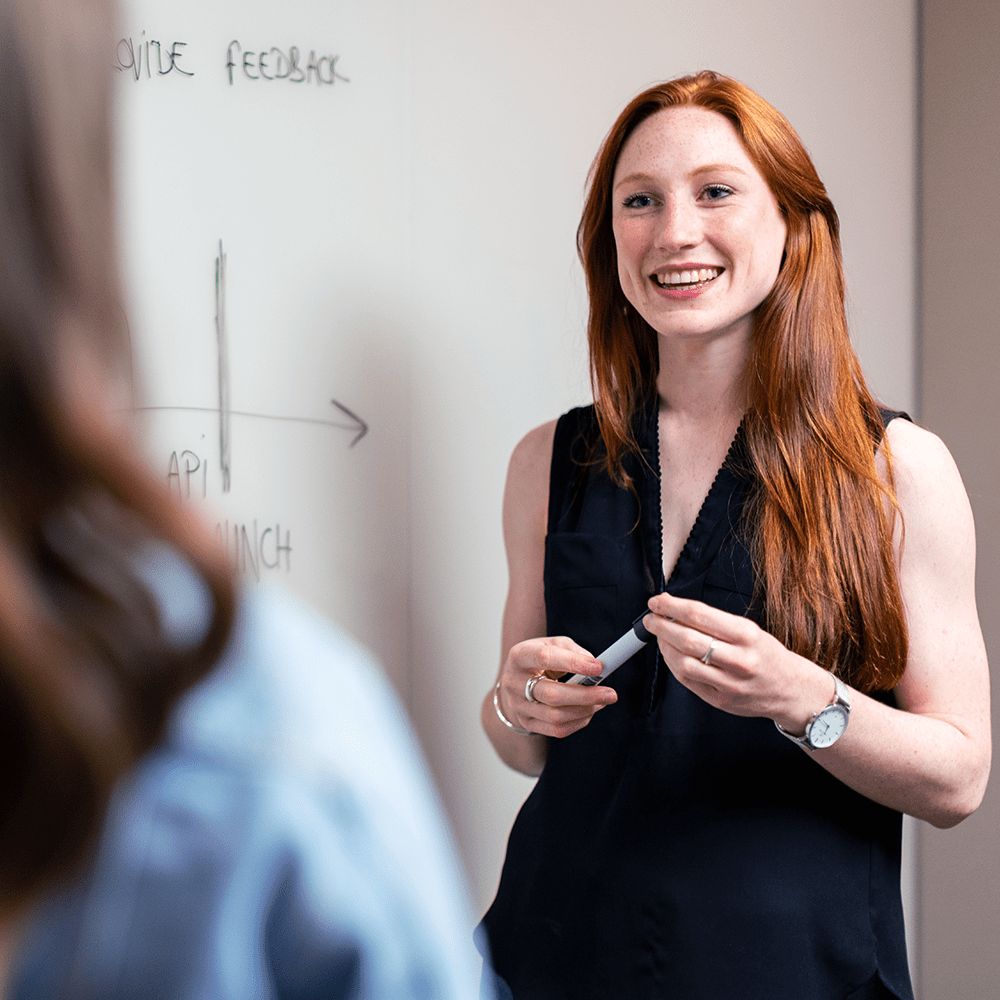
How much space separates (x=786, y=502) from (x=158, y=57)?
0.86 meters

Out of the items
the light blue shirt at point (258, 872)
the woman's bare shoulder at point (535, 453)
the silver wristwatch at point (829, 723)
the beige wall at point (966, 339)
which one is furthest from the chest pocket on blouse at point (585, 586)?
the light blue shirt at point (258, 872)

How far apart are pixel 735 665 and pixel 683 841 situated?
0.79 feet

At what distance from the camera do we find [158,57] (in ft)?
3.58

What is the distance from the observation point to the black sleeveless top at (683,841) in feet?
2.83

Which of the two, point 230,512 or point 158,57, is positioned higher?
point 158,57

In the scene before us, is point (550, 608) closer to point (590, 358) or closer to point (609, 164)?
point (590, 358)

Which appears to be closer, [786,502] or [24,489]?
[24,489]

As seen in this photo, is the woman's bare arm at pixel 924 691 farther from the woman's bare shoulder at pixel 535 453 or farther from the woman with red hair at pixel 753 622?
the woman's bare shoulder at pixel 535 453

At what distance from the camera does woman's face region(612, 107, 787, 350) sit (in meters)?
0.93

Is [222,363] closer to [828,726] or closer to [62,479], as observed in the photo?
[828,726]

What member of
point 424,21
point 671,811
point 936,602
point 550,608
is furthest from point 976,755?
point 424,21

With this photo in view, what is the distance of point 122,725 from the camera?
24 cm

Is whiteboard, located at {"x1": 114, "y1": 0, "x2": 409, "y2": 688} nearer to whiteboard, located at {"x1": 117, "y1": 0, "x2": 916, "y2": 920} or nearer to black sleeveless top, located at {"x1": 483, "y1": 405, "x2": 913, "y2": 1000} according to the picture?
whiteboard, located at {"x1": 117, "y1": 0, "x2": 916, "y2": 920}

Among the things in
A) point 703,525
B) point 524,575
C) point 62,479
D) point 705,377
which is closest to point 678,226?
point 705,377
